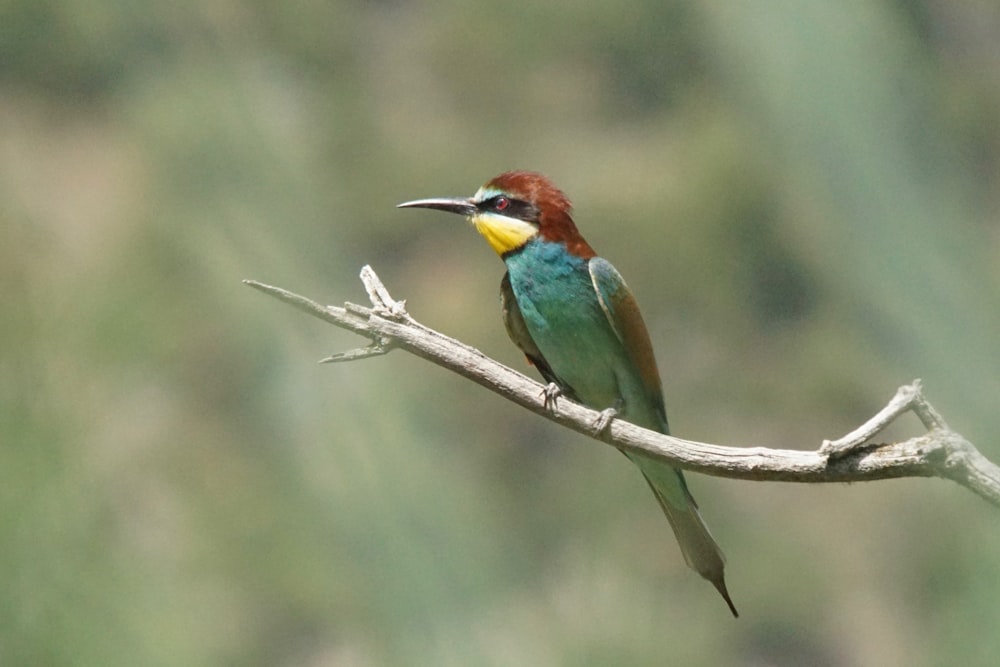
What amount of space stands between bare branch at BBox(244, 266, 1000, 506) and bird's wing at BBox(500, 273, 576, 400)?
298 mm

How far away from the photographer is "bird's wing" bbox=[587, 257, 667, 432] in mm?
1249

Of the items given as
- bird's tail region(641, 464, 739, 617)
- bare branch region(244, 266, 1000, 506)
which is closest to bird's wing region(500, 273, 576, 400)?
bird's tail region(641, 464, 739, 617)

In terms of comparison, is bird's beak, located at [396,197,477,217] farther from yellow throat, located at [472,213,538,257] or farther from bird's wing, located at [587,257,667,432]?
bird's wing, located at [587,257,667,432]

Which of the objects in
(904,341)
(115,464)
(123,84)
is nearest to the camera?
(904,341)

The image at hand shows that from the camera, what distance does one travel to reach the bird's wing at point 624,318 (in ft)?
4.10

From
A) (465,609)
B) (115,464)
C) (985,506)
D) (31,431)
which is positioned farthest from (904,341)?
(115,464)

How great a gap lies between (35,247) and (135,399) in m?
3.18

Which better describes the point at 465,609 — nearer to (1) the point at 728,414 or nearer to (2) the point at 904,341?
(2) the point at 904,341

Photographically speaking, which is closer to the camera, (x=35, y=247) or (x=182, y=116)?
(x=182, y=116)

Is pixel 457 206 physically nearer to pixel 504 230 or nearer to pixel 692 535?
pixel 504 230

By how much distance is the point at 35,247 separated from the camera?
1.09 m

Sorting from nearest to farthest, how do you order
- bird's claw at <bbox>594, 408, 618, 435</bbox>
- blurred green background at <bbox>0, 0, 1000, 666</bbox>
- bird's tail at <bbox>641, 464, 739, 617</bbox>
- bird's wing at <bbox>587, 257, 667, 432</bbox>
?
blurred green background at <bbox>0, 0, 1000, 666</bbox> → bird's claw at <bbox>594, 408, 618, 435</bbox> → bird's tail at <bbox>641, 464, 739, 617</bbox> → bird's wing at <bbox>587, 257, 667, 432</bbox>

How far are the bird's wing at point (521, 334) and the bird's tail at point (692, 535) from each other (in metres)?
0.19

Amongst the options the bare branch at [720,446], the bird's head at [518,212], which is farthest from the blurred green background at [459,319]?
the bird's head at [518,212]
